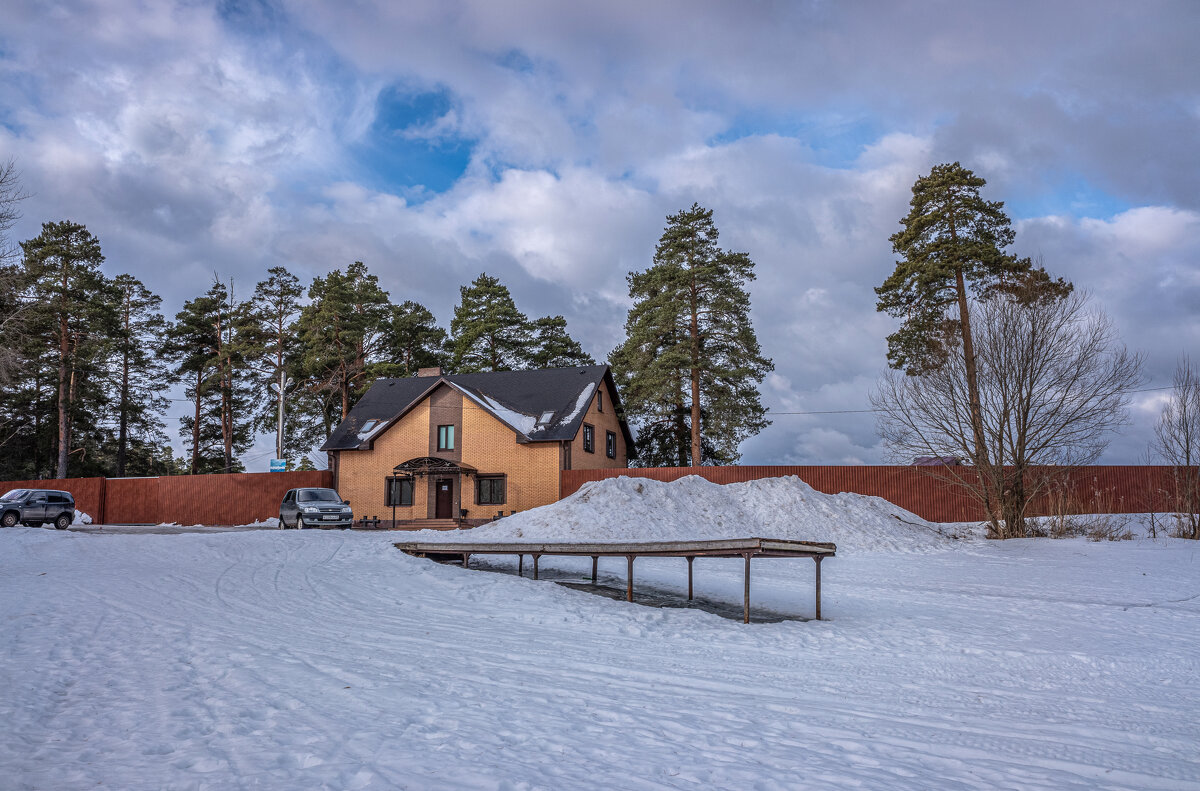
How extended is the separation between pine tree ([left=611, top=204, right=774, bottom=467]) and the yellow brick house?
271 cm

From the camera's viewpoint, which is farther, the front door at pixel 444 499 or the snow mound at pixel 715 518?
the front door at pixel 444 499

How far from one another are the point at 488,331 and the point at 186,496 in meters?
18.6

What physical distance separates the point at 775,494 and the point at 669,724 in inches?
728

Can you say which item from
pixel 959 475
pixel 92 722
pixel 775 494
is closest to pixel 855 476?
pixel 959 475

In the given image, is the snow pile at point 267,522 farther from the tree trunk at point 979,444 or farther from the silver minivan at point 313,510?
the tree trunk at point 979,444

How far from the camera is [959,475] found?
2469 cm

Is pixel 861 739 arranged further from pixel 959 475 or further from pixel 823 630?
pixel 959 475

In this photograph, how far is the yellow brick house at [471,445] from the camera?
31.5 m

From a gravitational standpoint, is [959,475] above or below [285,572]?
above

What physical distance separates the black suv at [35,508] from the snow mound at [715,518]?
15403mm

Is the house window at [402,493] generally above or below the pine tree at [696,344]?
below

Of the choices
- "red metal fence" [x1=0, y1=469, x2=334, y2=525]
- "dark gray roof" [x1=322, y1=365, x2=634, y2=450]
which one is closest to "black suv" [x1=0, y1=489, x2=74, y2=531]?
"red metal fence" [x1=0, y1=469, x2=334, y2=525]

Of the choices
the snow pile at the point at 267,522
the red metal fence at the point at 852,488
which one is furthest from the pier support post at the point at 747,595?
the snow pile at the point at 267,522

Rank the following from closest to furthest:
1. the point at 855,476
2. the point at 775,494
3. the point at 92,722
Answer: the point at 92,722 < the point at 775,494 < the point at 855,476
